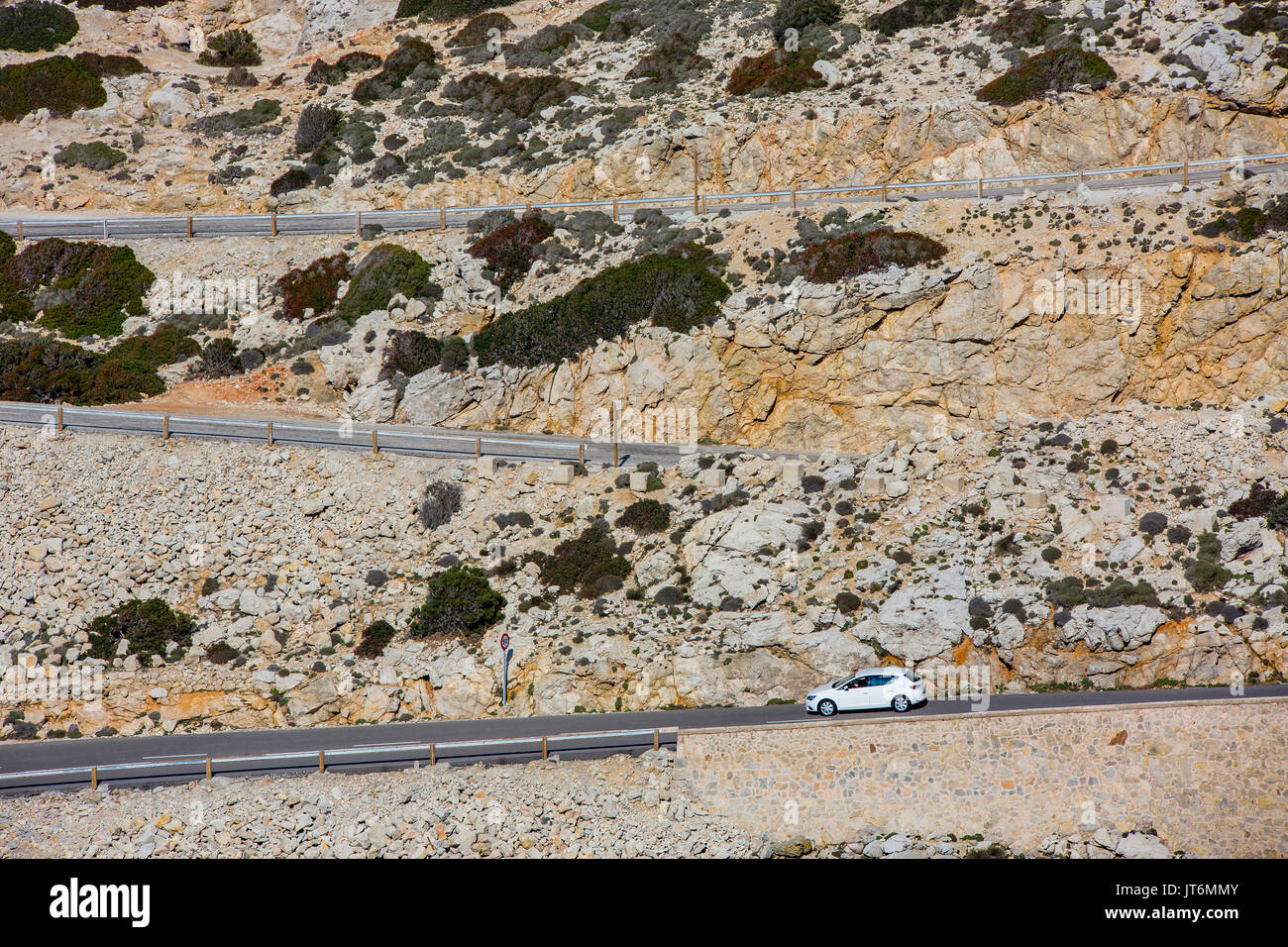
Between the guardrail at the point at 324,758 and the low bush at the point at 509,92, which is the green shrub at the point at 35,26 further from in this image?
the guardrail at the point at 324,758

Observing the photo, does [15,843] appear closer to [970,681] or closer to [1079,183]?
[970,681]

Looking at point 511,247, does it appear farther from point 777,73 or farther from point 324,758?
point 324,758

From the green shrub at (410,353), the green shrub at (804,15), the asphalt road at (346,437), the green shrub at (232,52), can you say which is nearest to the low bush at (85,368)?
the asphalt road at (346,437)

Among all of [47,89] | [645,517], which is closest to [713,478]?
[645,517]

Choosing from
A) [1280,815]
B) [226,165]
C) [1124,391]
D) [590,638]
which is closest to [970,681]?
[1280,815]

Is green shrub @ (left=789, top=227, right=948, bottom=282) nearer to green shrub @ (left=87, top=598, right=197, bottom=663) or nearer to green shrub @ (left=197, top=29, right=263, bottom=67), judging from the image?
green shrub @ (left=87, top=598, right=197, bottom=663)

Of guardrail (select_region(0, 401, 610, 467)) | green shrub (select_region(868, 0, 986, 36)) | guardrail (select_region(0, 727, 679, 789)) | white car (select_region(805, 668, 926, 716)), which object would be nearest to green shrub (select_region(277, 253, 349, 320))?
guardrail (select_region(0, 401, 610, 467))
